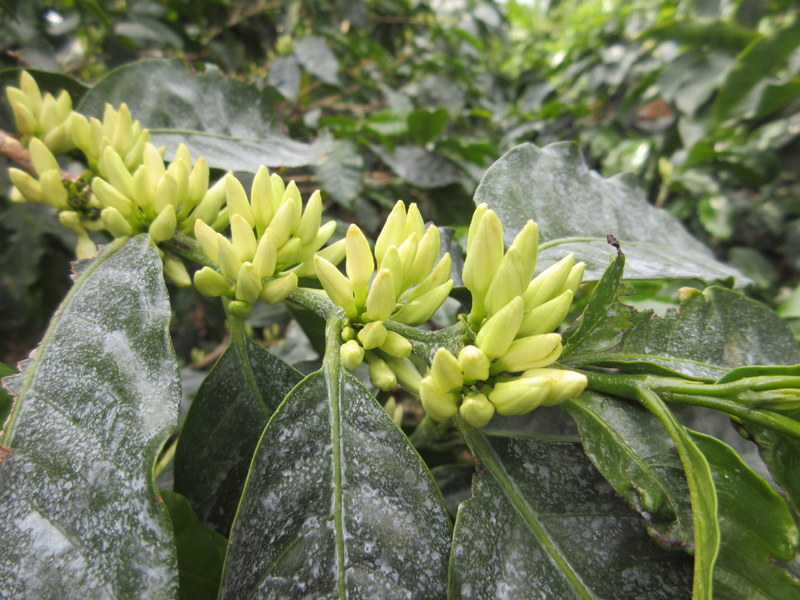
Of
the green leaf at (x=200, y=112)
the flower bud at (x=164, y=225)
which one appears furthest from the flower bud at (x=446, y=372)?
the green leaf at (x=200, y=112)

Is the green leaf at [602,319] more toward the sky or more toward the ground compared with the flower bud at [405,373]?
more toward the sky

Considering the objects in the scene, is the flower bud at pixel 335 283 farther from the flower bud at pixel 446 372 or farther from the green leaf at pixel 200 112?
the green leaf at pixel 200 112

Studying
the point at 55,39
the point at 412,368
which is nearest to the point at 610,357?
the point at 412,368

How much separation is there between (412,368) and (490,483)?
16 cm

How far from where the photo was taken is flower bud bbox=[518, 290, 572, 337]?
0.56m

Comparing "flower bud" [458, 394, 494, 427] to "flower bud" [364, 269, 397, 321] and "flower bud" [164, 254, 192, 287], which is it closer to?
"flower bud" [364, 269, 397, 321]

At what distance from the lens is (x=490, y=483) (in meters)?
0.57

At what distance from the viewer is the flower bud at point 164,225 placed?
0.71m

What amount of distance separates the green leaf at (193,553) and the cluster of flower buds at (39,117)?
0.68 m

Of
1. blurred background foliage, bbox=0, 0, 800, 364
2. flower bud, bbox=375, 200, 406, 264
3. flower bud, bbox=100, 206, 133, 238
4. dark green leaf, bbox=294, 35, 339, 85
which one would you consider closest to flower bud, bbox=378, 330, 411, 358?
flower bud, bbox=375, 200, 406, 264

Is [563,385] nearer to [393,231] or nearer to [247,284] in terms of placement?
[393,231]

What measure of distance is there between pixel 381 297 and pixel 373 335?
44 millimetres

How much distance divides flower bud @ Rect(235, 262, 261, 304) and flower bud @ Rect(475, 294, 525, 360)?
29 cm

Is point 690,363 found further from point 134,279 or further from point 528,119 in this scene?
point 528,119
